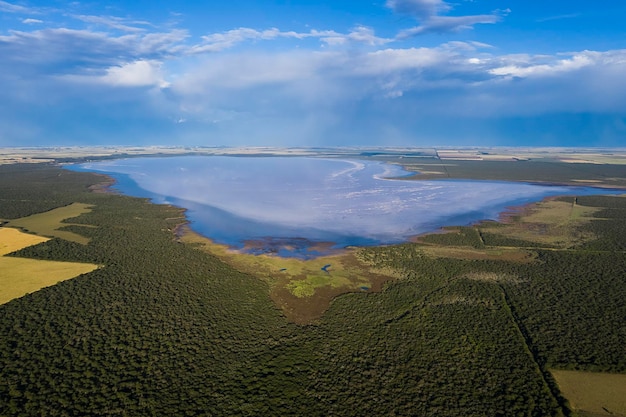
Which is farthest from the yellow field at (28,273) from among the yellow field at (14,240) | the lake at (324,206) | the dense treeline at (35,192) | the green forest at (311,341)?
the dense treeline at (35,192)

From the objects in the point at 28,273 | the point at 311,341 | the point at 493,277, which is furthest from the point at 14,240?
the point at 493,277

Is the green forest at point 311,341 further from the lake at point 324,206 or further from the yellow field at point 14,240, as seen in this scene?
the lake at point 324,206

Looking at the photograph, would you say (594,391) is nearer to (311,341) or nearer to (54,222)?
(311,341)

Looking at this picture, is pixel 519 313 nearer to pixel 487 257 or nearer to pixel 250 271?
pixel 487 257

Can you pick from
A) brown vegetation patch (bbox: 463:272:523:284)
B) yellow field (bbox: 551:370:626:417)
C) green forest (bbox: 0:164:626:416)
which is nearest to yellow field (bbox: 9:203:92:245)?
green forest (bbox: 0:164:626:416)

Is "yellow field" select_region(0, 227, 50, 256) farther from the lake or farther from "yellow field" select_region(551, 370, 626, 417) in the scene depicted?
"yellow field" select_region(551, 370, 626, 417)

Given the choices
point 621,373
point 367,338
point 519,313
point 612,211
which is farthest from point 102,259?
point 612,211
